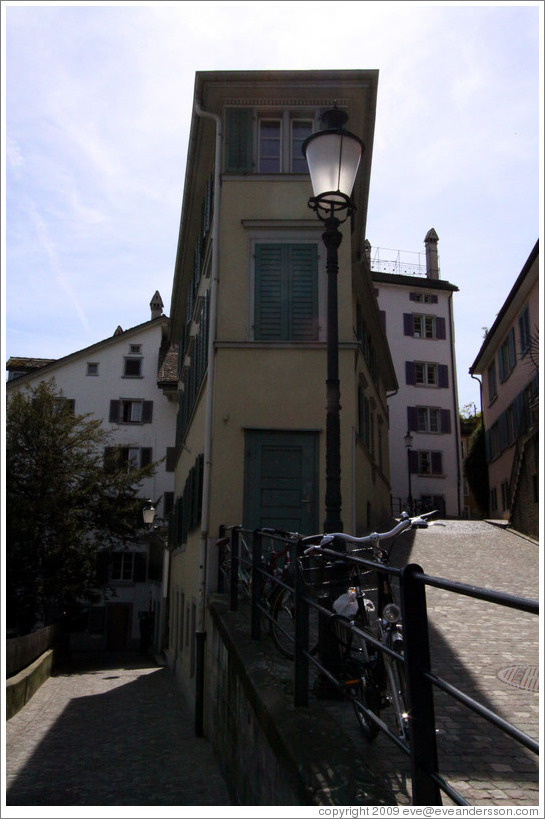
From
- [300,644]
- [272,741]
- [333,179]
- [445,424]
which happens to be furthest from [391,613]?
[445,424]

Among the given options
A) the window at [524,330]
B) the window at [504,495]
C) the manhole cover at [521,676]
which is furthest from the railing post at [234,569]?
the window at [504,495]

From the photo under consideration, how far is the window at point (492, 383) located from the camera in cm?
2971

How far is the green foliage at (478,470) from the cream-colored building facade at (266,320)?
25.6 m

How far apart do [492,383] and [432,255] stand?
55.3 feet

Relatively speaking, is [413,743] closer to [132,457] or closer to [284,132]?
[284,132]

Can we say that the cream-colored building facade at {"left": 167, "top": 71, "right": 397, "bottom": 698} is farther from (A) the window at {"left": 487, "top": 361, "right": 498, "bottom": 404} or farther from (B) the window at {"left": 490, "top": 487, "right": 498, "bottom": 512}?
(B) the window at {"left": 490, "top": 487, "right": 498, "bottom": 512}

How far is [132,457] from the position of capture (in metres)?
37.1

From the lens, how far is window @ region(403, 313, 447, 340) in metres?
41.3

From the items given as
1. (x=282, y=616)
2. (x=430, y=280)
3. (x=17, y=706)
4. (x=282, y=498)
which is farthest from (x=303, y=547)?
(x=430, y=280)

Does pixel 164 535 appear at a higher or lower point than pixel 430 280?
lower

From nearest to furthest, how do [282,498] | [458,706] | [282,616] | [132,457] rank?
1. [458,706]
2. [282,616]
3. [282,498]
4. [132,457]

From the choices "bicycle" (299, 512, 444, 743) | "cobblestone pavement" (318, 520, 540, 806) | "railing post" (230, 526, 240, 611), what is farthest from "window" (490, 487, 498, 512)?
"bicycle" (299, 512, 444, 743)

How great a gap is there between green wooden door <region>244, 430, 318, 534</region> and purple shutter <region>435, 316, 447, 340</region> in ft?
101

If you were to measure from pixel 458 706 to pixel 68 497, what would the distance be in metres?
25.1
